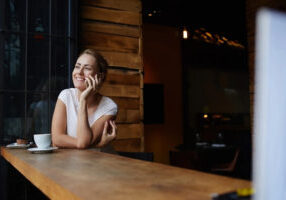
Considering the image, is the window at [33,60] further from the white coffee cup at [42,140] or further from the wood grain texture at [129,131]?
the white coffee cup at [42,140]

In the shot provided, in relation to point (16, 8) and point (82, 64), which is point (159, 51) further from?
point (82, 64)

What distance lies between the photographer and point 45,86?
10.2 feet

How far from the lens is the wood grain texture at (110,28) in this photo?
347cm

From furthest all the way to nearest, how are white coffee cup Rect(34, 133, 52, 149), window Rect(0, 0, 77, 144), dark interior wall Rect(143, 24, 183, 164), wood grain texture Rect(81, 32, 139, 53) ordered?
dark interior wall Rect(143, 24, 183, 164) → wood grain texture Rect(81, 32, 139, 53) → window Rect(0, 0, 77, 144) → white coffee cup Rect(34, 133, 52, 149)

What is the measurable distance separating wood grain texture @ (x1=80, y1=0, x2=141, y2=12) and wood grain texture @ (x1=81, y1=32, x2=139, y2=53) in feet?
1.13

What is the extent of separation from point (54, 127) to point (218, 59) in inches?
326

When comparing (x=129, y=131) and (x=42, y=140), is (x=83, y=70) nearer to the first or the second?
(x=42, y=140)

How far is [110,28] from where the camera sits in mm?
3643

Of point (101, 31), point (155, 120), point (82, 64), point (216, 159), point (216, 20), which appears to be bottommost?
point (216, 159)

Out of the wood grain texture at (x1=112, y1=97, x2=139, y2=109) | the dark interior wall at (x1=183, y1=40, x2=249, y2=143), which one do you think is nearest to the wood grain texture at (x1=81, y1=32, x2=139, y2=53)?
the wood grain texture at (x1=112, y1=97, x2=139, y2=109)

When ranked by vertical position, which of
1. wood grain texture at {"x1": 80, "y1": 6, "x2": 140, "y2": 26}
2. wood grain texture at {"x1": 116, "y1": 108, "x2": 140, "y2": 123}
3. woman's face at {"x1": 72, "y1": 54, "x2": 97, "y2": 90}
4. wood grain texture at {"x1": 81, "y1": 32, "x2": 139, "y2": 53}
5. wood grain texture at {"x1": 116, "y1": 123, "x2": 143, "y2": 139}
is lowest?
wood grain texture at {"x1": 116, "y1": 123, "x2": 143, "y2": 139}

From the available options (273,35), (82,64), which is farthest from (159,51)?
(273,35)

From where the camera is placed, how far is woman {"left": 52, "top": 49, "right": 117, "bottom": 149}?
2.06 metres

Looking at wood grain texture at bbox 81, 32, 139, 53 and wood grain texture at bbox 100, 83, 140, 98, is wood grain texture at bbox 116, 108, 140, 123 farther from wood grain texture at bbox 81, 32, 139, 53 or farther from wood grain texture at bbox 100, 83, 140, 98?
wood grain texture at bbox 81, 32, 139, 53
